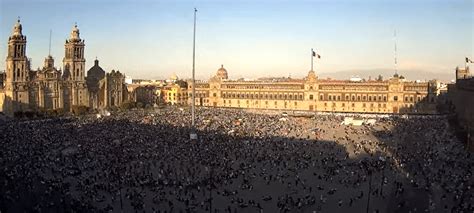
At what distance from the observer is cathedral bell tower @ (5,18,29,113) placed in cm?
7269

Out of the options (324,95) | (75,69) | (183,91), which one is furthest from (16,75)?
(324,95)

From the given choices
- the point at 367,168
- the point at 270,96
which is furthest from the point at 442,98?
the point at 367,168

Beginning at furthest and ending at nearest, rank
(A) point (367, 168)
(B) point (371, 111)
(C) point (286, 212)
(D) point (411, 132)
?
(B) point (371, 111)
(D) point (411, 132)
(A) point (367, 168)
(C) point (286, 212)

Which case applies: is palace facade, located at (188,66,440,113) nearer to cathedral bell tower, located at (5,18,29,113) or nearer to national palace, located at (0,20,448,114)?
national palace, located at (0,20,448,114)

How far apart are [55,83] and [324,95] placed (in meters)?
46.8

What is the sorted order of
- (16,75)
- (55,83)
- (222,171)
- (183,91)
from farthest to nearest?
1. (183,91)
2. (55,83)
3. (16,75)
4. (222,171)

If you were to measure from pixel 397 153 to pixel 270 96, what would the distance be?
63.6 meters

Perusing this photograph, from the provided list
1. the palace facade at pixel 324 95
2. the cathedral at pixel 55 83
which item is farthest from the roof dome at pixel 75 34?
the palace facade at pixel 324 95

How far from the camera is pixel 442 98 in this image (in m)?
110

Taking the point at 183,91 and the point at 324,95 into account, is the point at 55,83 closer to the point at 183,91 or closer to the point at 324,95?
the point at 183,91

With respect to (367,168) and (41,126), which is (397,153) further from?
(41,126)

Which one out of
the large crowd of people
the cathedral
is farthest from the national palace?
the large crowd of people

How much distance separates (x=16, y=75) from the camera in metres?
73.8

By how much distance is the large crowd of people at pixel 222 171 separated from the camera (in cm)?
2817
